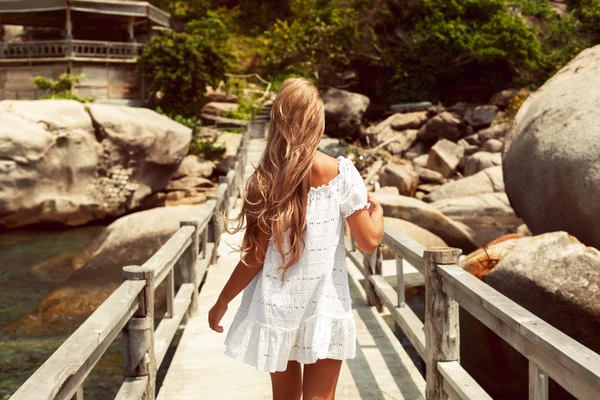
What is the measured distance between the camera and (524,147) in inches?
391

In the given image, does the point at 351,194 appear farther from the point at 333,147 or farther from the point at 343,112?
the point at 343,112

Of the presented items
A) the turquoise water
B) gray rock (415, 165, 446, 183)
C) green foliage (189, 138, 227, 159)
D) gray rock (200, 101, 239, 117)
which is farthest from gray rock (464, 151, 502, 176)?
the turquoise water

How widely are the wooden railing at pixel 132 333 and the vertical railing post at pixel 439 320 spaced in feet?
5.61

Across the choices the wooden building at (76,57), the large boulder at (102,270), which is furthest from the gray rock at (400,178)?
the wooden building at (76,57)

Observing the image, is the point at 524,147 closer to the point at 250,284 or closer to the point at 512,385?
the point at 512,385

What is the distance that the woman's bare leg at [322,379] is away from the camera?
108 inches

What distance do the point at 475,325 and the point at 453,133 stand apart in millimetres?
20617

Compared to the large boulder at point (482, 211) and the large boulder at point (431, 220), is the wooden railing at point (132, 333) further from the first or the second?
the large boulder at point (482, 211)

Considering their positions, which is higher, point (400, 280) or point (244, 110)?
point (244, 110)

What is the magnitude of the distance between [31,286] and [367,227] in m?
11.2

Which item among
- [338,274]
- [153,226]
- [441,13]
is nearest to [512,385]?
[338,274]

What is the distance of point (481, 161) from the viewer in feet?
74.6

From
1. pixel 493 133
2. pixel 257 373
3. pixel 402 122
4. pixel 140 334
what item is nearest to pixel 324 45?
pixel 402 122

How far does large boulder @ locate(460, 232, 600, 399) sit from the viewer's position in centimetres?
646
